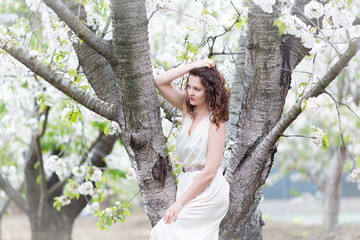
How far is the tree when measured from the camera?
2.79 m

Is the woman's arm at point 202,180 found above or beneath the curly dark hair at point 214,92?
beneath

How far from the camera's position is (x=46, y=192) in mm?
6410

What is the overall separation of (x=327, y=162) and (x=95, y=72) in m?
10.8

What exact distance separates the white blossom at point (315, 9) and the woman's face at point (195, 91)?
0.76 m

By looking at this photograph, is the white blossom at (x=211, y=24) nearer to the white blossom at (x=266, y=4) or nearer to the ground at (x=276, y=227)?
the white blossom at (x=266, y=4)

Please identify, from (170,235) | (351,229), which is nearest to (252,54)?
(170,235)

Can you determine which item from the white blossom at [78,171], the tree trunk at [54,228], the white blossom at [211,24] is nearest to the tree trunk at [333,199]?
the tree trunk at [54,228]

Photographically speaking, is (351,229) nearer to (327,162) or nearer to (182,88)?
(327,162)

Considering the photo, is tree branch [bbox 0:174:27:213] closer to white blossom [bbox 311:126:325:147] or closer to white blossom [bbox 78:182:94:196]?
white blossom [bbox 78:182:94:196]

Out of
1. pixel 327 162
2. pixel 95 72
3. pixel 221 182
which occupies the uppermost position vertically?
pixel 327 162

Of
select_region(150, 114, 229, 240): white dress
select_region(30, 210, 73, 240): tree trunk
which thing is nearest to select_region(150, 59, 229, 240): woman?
select_region(150, 114, 229, 240): white dress

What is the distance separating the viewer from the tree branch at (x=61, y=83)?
2920 mm

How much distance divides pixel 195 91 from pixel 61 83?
2.71ft

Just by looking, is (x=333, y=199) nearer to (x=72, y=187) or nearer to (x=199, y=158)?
(x=72, y=187)
